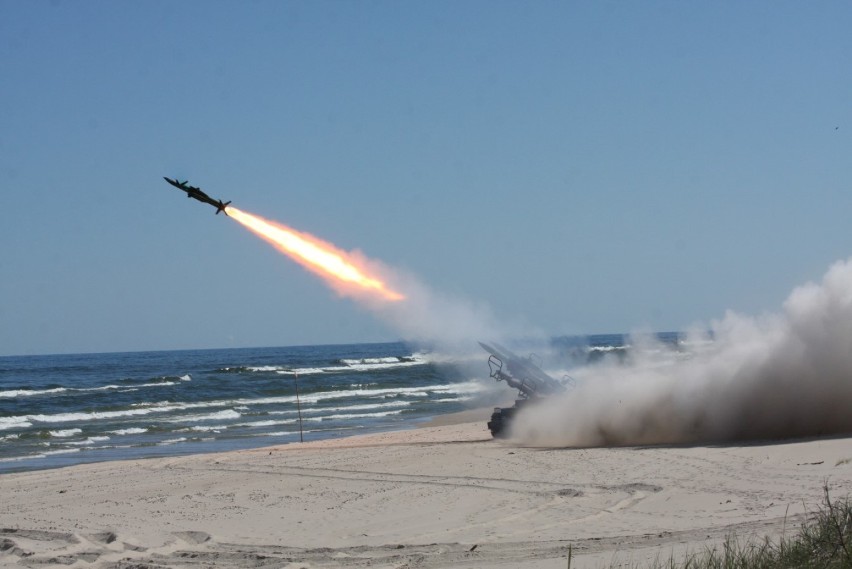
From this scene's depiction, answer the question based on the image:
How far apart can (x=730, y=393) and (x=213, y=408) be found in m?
27.4

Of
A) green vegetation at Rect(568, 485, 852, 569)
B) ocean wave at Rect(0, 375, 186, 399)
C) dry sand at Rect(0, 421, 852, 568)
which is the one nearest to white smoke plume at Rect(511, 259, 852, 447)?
dry sand at Rect(0, 421, 852, 568)

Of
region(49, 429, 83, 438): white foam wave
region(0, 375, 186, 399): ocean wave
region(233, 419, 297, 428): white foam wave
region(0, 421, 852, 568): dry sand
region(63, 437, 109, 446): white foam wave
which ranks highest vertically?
region(0, 375, 186, 399): ocean wave

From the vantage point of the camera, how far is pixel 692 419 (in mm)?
22297

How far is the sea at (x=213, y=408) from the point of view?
2936 cm

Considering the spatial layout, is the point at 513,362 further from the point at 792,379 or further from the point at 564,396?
the point at 792,379

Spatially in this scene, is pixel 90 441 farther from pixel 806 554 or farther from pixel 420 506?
pixel 806 554

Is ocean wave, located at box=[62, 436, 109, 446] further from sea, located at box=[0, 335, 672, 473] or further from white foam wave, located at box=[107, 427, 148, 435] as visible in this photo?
white foam wave, located at box=[107, 427, 148, 435]

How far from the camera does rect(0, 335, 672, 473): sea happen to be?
29359 mm

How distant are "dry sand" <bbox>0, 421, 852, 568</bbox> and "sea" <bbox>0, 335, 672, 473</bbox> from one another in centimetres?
742

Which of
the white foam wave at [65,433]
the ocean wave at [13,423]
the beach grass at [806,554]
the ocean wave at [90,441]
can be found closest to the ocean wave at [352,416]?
the white foam wave at [65,433]

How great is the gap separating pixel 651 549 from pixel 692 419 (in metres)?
11.8

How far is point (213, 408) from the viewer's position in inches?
1726

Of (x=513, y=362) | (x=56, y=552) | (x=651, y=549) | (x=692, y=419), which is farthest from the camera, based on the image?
(x=513, y=362)

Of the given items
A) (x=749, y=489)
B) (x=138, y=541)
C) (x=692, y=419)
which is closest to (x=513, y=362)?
(x=692, y=419)
